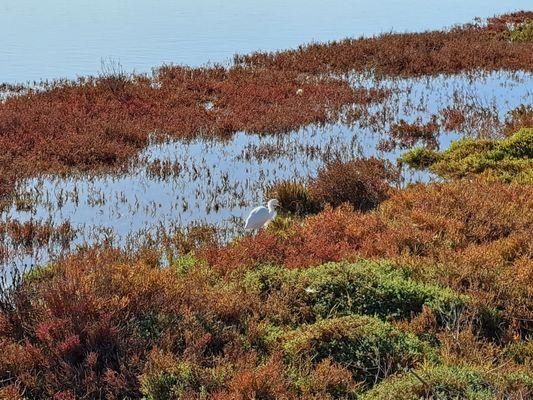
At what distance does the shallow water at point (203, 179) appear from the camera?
29.6ft

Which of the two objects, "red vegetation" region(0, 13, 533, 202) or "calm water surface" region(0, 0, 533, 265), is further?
"red vegetation" region(0, 13, 533, 202)

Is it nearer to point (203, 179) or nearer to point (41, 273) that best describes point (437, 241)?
point (41, 273)

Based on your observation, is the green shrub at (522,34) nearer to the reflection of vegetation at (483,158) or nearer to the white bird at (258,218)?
the reflection of vegetation at (483,158)

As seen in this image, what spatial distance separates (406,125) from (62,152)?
290 inches

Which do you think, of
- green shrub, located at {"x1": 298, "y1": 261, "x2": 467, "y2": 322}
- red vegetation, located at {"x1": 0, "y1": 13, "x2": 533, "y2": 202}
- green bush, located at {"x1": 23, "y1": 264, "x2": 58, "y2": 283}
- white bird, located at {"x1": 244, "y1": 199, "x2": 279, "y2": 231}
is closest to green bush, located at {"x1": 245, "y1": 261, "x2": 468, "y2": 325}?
green shrub, located at {"x1": 298, "y1": 261, "x2": 467, "y2": 322}

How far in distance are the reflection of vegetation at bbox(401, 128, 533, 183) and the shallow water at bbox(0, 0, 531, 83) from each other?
12.1 m

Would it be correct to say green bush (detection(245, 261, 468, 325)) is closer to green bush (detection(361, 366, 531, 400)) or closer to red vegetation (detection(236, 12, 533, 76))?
green bush (detection(361, 366, 531, 400))

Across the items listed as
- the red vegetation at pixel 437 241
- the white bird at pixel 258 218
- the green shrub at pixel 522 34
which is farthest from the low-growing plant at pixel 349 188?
the green shrub at pixel 522 34

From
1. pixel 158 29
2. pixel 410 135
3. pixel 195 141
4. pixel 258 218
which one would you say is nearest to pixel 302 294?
pixel 258 218

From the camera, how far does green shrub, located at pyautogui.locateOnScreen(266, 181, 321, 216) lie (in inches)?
Result: 376

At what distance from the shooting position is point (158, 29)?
32.6 m

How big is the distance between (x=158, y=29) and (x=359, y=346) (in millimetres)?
29909

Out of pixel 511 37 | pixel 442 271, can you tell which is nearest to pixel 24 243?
pixel 442 271

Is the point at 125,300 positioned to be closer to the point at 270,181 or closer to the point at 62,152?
the point at 270,181
